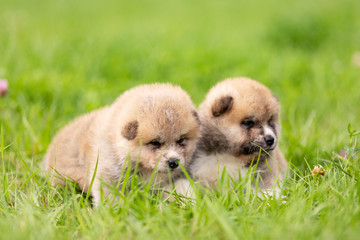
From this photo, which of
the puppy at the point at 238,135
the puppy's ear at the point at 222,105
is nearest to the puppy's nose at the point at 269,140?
the puppy at the point at 238,135

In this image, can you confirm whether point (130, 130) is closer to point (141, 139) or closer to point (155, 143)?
point (141, 139)

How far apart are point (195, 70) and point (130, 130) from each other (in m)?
3.27

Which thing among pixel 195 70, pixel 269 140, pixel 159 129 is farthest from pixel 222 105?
pixel 195 70

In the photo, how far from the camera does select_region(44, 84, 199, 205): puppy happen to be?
3551mm

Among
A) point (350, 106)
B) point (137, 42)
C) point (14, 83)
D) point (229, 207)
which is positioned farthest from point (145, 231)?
point (137, 42)

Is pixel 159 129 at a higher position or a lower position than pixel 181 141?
higher

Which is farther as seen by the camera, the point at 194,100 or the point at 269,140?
the point at 194,100

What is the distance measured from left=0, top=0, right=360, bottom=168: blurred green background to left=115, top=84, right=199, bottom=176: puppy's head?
4.18 ft

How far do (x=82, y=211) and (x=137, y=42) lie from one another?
5.01 m

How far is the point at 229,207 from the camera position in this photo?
311 cm

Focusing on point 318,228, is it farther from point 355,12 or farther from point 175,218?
point 355,12

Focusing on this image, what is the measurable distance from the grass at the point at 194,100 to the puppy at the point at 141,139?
302mm

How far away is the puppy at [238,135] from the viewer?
3.94 m

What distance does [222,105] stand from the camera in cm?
400
